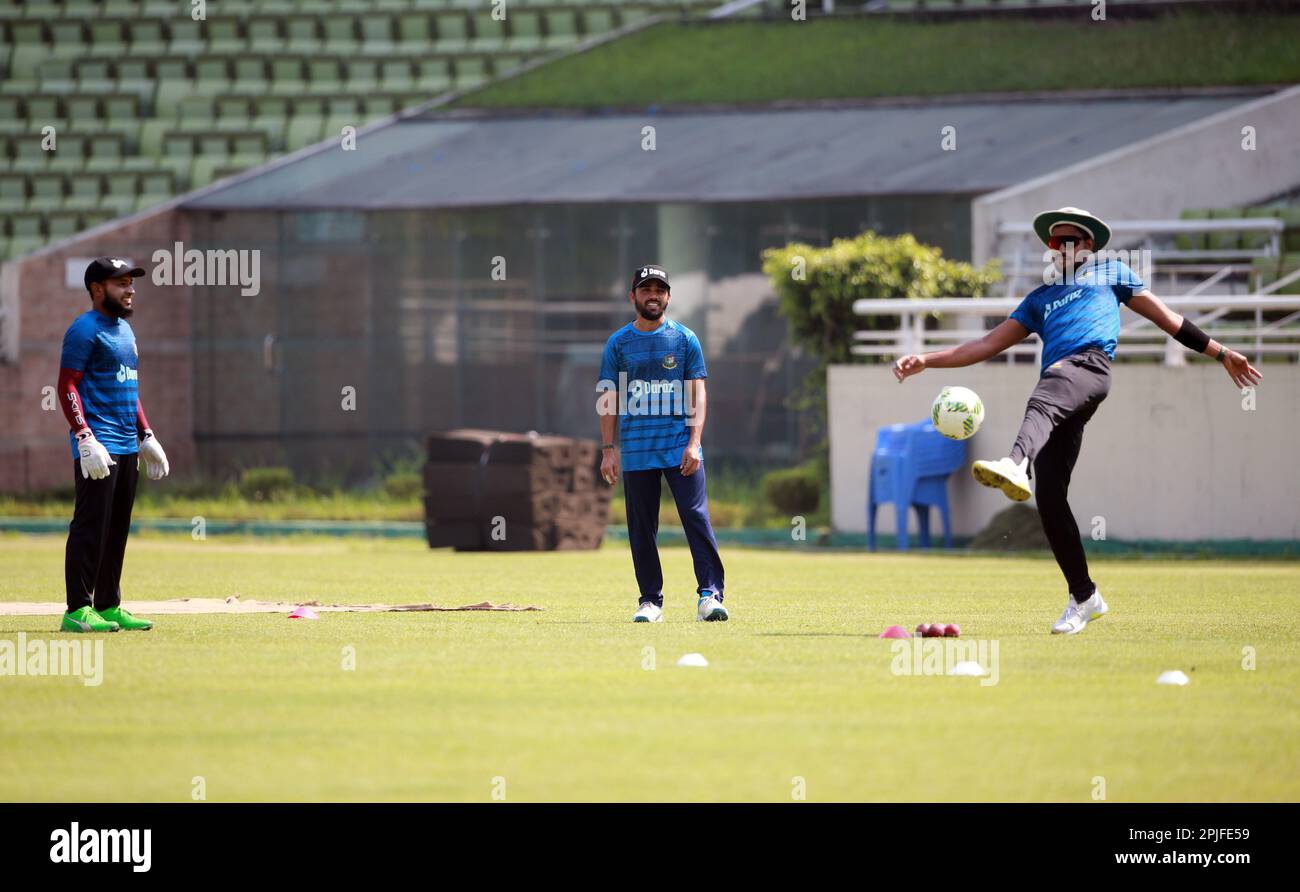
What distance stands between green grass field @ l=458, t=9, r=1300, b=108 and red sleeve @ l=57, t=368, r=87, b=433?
2369cm

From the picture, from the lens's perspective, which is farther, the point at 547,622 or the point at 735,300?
the point at 735,300

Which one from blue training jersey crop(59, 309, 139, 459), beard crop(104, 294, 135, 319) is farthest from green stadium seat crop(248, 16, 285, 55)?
blue training jersey crop(59, 309, 139, 459)

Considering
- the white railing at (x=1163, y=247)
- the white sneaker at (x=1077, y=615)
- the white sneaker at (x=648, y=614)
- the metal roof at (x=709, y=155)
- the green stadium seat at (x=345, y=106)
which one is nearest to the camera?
the white sneaker at (x=1077, y=615)

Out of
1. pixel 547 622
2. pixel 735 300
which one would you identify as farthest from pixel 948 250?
pixel 547 622

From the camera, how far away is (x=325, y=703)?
9.19 meters

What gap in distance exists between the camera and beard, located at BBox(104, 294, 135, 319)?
41.4 ft

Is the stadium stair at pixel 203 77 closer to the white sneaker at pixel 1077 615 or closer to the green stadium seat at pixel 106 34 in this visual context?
the green stadium seat at pixel 106 34

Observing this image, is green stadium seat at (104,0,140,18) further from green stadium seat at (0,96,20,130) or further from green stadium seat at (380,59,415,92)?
green stadium seat at (380,59,415,92)

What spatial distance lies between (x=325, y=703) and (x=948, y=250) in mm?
22388

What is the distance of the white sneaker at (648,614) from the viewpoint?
13.2 m

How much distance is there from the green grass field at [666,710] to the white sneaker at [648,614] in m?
0.13

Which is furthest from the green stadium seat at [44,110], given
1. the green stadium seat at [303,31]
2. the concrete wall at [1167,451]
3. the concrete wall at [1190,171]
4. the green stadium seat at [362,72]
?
the concrete wall at [1167,451]

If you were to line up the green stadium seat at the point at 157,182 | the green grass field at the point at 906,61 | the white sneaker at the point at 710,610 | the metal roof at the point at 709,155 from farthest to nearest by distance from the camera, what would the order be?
the green stadium seat at the point at 157,182 → the green grass field at the point at 906,61 → the metal roof at the point at 709,155 → the white sneaker at the point at 710,610
